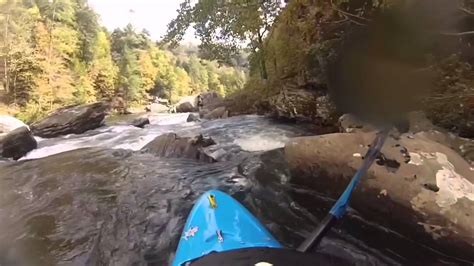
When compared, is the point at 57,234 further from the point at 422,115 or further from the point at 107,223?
the point at 422,115

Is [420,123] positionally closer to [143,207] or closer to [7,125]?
[143,207]

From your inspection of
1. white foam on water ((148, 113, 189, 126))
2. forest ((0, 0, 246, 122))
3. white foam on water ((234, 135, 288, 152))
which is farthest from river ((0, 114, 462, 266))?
forest ((0, 0, 246, 122))

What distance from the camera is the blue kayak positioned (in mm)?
2279

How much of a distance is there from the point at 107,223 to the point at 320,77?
4.98m

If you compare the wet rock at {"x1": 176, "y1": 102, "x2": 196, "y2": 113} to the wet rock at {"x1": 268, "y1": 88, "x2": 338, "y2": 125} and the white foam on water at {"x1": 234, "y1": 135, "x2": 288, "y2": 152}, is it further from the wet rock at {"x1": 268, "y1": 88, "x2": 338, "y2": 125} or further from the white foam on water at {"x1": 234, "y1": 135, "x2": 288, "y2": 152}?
the white foam on water at {"x1": 234, "y1": 135, "x2": 288, "y2": 152}

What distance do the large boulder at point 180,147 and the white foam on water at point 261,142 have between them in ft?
Answer: 2.25

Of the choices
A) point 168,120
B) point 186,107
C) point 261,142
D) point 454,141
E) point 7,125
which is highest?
point 454,141

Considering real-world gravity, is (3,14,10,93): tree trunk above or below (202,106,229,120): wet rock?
above

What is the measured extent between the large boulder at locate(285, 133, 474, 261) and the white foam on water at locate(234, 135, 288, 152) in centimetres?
264

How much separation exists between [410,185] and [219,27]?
8919mm

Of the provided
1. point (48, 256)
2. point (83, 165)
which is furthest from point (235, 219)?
point (83, 165)

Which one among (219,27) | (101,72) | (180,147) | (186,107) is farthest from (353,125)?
(101,72)

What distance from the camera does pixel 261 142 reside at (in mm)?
6703

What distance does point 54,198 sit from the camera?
441cm
